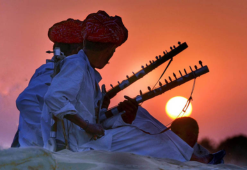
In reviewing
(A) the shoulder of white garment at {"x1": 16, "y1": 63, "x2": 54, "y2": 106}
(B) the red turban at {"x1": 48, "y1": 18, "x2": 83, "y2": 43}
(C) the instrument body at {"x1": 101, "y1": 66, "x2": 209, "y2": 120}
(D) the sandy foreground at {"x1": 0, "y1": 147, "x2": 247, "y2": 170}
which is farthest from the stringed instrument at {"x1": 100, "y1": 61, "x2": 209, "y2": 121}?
(B) the red turban at {"x1": 48, "y1": 18, "x2": 83, "y2": 43}

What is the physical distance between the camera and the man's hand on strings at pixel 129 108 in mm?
4129

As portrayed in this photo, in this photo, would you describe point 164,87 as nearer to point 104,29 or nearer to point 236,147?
point 104,29

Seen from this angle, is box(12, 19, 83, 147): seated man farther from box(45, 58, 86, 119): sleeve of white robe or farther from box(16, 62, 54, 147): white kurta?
box(45, 58, 86, 119): sleeve of white robe

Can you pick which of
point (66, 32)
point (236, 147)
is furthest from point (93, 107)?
point (236, 147)

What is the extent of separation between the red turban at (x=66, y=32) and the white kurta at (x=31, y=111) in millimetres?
1244

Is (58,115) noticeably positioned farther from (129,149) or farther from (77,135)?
(129,149)

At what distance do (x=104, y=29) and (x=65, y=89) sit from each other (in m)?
1.07

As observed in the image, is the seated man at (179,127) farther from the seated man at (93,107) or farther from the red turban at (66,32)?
the red turban at (66,32)

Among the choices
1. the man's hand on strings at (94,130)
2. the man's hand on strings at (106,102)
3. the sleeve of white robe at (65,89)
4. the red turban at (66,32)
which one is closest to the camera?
the sleeve of white robe at (65,89)

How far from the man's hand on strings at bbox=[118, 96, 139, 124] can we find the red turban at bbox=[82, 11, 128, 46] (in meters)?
0.79

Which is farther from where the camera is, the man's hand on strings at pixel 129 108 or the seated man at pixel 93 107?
the man's hand on strings at pixel 129 108

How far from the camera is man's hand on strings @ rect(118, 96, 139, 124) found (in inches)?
163

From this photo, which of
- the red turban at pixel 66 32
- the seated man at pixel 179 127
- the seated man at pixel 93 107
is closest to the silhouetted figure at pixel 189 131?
the seated man at pixel 179 127

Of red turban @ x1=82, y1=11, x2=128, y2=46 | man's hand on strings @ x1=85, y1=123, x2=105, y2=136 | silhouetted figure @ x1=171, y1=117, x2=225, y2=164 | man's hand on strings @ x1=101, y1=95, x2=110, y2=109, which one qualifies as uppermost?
red turban @ x1=82, y1=11, x2=128, y2=46
